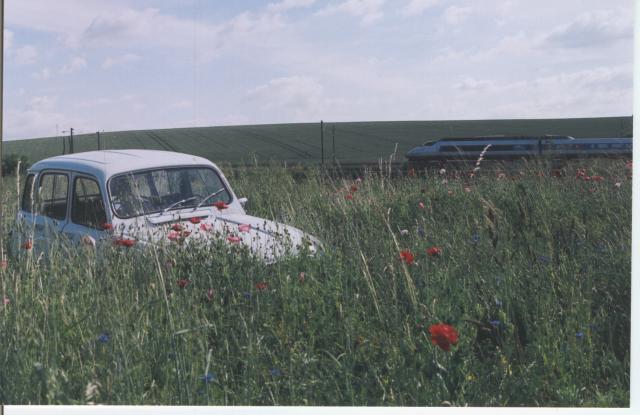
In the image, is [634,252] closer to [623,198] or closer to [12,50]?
[623,198]

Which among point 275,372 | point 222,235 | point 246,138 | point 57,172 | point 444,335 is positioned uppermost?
point 246,138

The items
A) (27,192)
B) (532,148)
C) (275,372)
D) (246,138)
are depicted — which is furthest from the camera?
(532,148)

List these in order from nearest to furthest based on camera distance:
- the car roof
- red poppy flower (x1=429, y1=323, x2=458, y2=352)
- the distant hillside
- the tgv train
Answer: red poppy flower (x1=429, y1=323, x2=458, y2=352) → the distant hillside → the car roof → the tgv train

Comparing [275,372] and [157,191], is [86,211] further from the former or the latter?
[275,372]

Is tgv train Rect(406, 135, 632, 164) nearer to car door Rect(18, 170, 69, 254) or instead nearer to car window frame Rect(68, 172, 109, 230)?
car window frame Rect(68, 172, 109, 230)

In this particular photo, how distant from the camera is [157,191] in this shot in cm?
431

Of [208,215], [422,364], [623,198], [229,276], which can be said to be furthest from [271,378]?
[623,198]

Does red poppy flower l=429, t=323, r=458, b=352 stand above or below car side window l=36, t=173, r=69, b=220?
below

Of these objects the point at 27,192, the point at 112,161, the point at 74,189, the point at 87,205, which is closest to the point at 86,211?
the point at 87,205

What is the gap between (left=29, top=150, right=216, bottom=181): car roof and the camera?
432cm

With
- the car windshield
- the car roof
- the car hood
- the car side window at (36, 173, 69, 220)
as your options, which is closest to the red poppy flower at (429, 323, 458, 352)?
the car hood

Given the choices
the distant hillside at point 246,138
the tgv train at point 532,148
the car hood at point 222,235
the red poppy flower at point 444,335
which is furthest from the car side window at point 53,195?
the tgv train at point 532,148

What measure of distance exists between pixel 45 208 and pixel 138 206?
0.69 meters

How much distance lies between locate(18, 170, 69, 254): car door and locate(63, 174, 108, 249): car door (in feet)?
0.23
